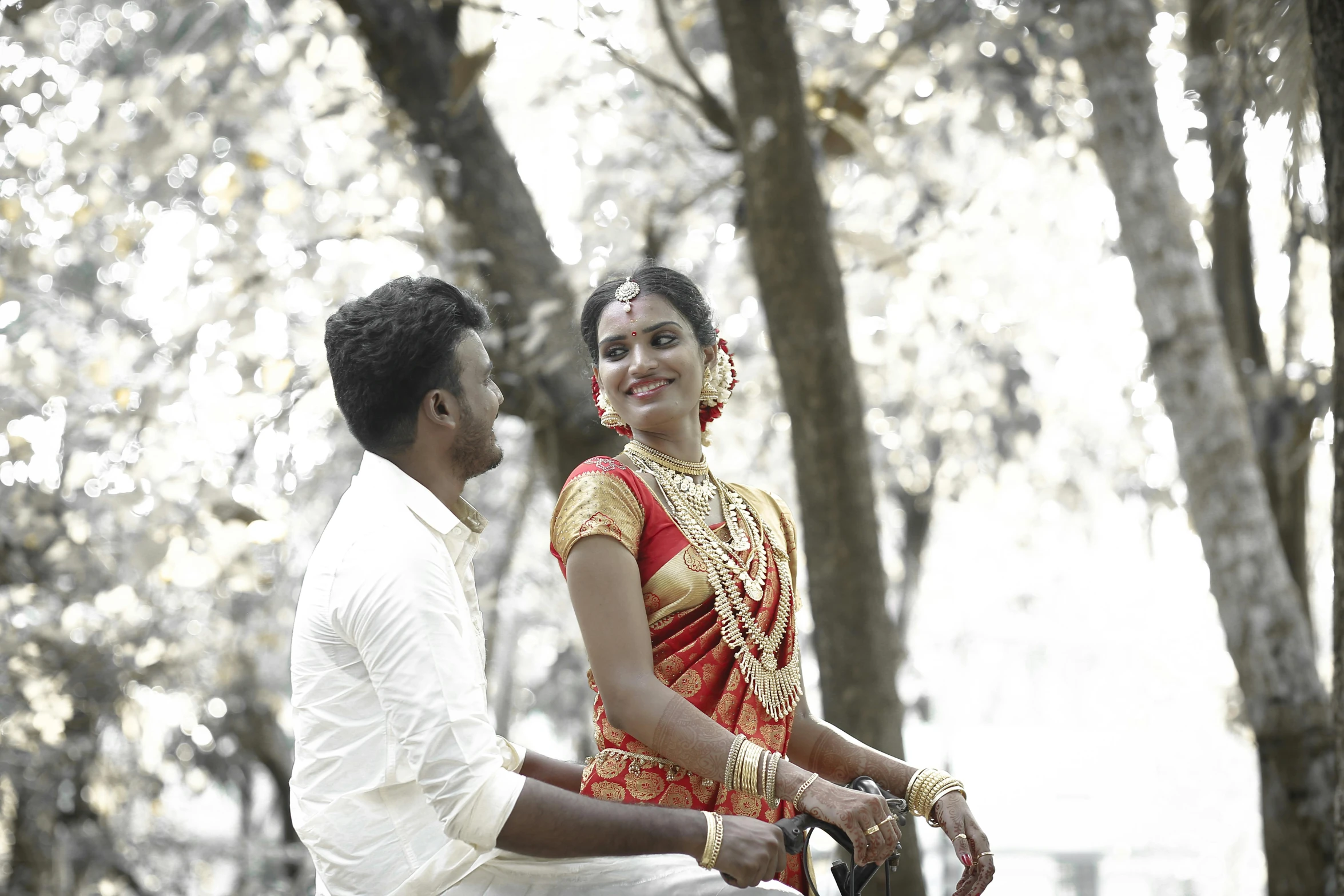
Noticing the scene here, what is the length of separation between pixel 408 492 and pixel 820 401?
1952 millimetres

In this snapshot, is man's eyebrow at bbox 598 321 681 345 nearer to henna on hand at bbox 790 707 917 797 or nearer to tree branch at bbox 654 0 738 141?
henna on hand at bbox 790 707 917 797

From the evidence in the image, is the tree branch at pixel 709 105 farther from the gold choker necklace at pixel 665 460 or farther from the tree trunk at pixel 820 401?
the gold choker necklace at pixel 665 460

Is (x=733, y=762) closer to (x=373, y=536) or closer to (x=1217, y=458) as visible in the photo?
(x=373, y=536)

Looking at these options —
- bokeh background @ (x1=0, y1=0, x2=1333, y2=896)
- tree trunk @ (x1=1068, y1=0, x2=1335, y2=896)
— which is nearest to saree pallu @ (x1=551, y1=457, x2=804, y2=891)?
bokeh background @ (x1=0, y1=0, x2=1333, y2=896)

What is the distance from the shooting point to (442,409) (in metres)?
2.17

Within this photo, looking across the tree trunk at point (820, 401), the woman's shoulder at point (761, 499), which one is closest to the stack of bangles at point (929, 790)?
the woman's shoulder at point (761, 499)

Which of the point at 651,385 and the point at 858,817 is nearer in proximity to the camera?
the point at 858,817

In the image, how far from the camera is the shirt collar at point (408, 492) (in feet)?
6.91

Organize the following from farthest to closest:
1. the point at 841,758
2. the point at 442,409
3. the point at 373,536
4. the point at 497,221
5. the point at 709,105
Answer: the point at 497,221, the point at 709,105, the point at 841,758, the point at 442,409, the point at 373,536

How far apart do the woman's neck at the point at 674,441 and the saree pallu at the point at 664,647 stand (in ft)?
0.44

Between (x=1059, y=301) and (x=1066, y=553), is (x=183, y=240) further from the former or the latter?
(x=1066, y=553)

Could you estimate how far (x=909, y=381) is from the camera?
8.93 meters

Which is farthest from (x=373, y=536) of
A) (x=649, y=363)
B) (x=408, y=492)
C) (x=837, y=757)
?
(x=837, y=757)

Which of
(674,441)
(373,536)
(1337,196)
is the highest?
(1337,196)
